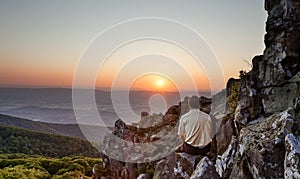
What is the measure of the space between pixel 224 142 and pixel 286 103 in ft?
9.96

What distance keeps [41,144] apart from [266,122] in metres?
117

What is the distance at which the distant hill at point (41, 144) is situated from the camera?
346 ft

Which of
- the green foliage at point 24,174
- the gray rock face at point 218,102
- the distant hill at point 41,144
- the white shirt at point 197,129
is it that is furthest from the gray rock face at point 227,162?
the distant hill at point 41,144

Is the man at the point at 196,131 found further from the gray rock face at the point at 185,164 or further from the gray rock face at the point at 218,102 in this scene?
the gray rock face at the point at 218,102

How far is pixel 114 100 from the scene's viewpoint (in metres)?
21.3

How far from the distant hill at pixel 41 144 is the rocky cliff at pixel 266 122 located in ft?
304

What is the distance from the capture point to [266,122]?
8742mm

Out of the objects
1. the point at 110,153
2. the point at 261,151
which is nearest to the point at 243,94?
the point at 261,151

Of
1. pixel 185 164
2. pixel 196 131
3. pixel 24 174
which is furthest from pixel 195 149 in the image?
pixel 24 174

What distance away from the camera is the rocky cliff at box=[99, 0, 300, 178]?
25.0 feet

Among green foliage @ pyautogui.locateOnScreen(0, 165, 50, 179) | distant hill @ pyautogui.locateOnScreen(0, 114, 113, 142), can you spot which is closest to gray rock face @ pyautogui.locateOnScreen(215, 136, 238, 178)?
green foliage @ pyautogui.locateOnScreen(0, 165, 50, 179)

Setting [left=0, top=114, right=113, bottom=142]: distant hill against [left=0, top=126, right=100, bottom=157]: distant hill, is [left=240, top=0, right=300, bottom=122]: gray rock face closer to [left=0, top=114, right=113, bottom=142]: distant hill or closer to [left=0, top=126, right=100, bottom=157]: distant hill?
[left=0, top=126, right=100, bottom=157]: distant hill

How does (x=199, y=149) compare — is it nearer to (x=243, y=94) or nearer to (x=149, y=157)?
(x=243, y=94)

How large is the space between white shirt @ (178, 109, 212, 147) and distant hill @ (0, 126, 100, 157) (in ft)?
304
